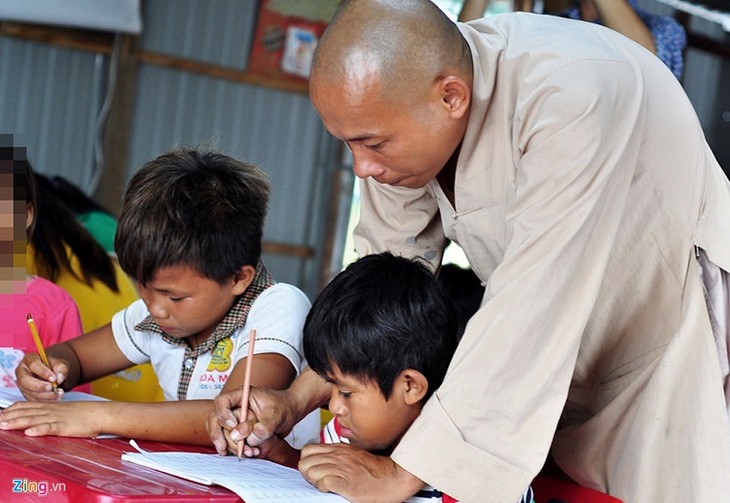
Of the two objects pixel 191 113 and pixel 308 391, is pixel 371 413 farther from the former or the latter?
pixel 191 113

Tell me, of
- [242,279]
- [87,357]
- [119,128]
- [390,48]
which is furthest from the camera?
[119,128]

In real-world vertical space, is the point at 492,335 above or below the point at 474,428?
above

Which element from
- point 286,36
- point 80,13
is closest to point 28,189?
point 80,13

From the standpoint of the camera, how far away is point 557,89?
136 centimetres

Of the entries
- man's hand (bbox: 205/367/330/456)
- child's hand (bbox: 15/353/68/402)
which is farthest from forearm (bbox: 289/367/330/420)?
child's hand (bbox: 15/353/68/402)

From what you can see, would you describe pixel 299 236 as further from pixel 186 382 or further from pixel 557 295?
pixel 557 295

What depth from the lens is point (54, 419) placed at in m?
1.53

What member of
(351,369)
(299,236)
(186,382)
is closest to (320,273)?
(299,236)

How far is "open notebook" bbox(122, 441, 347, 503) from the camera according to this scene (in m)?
1.15

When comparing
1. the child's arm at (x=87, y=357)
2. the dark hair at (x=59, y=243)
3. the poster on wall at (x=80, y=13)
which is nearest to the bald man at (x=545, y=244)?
the child's arm at (x=87, y=357)

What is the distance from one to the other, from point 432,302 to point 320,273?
570 cm

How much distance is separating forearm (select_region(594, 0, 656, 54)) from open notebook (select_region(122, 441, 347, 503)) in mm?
1579

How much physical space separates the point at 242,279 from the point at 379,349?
49 cm

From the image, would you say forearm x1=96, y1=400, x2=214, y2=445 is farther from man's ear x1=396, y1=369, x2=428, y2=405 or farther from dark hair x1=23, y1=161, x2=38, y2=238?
dark hair x1=23, y1=161, x2=38, y2=238
